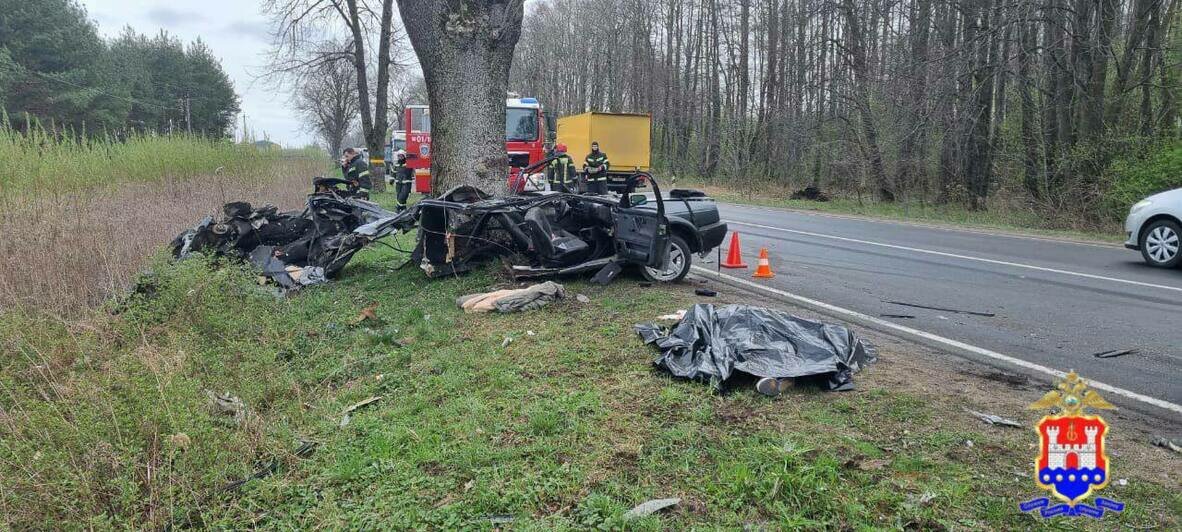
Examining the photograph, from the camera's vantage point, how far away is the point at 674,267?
308 inches

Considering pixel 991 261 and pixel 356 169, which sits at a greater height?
pixel 356 169

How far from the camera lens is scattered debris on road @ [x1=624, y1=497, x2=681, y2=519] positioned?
302 centimetres

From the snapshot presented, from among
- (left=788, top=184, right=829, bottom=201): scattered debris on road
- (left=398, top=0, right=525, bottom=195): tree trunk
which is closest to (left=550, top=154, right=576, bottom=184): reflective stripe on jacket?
(left=398, top=0, right=525, bottom=195): tree trunk

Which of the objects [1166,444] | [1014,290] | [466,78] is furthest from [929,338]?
[466,78]

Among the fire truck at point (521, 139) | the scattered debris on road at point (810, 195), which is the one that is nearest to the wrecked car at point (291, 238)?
the fire truck at point (521, 139)

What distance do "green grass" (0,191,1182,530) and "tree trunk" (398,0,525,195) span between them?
3663mm

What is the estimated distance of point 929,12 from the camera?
21.5 metres

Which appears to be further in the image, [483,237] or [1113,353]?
[483,237]

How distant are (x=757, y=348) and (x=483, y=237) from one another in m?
4.26

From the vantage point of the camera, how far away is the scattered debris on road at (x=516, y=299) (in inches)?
261

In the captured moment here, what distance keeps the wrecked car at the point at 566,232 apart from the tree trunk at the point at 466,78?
730 mm

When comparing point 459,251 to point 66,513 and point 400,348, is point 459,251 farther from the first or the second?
point 66,513

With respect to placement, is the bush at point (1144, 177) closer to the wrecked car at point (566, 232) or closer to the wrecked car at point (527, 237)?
the wrecked car at point (527, 237)

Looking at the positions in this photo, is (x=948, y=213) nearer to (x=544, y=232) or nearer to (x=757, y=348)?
(x=544, y=232)
